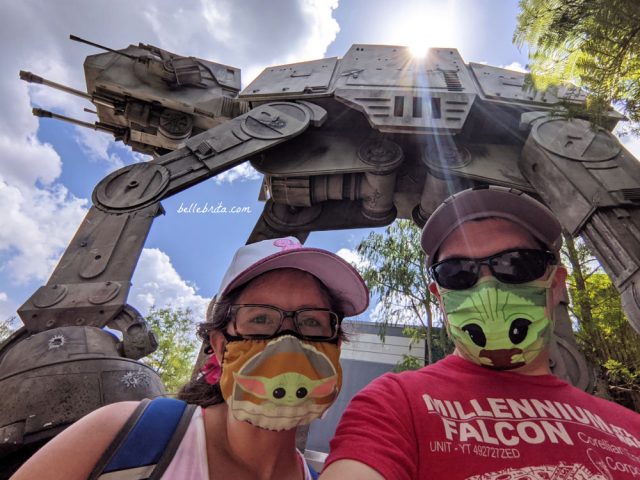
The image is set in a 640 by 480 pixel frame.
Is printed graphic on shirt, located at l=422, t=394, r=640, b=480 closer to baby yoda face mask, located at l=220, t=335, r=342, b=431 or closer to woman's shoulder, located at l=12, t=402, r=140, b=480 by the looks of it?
baby yoda face mask, located at l=220, t=335, r=342, b=431

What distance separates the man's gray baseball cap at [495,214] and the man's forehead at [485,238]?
2 cm

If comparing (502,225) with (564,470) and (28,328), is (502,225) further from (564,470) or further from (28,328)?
(28,328)

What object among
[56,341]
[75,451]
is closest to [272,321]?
[75,451]

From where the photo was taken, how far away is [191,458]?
119 centimetres

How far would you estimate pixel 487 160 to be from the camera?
16.8ft

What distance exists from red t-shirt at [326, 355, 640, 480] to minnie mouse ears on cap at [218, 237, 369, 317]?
52 centimetres

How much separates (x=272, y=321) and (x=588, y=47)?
12.0ft

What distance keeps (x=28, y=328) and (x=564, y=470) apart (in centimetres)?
367

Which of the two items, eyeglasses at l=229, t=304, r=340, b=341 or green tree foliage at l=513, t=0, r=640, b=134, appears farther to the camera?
green tree foliage at l=513, t=0, r=640, b=134

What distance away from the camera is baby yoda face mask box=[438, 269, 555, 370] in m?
1.56

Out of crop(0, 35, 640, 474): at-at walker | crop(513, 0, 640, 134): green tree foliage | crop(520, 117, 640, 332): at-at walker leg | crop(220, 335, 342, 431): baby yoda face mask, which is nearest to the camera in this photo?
crop(220, 335, 342, 431): baby yoda face mask

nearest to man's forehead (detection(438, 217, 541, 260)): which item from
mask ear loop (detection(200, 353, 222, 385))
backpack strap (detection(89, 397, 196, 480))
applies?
mask ear loop (detection(200, 353, 222, 385))

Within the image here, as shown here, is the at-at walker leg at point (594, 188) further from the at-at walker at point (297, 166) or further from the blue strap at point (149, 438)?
the blue strap at point (149, 438)

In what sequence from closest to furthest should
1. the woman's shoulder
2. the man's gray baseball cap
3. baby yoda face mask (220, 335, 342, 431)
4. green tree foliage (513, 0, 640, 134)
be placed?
the woman's shoulder < baby yoda face mask (220, 335, 342, 431) < the man's gray baseball cap < green tree foliage (513, 0, 640, 134)
